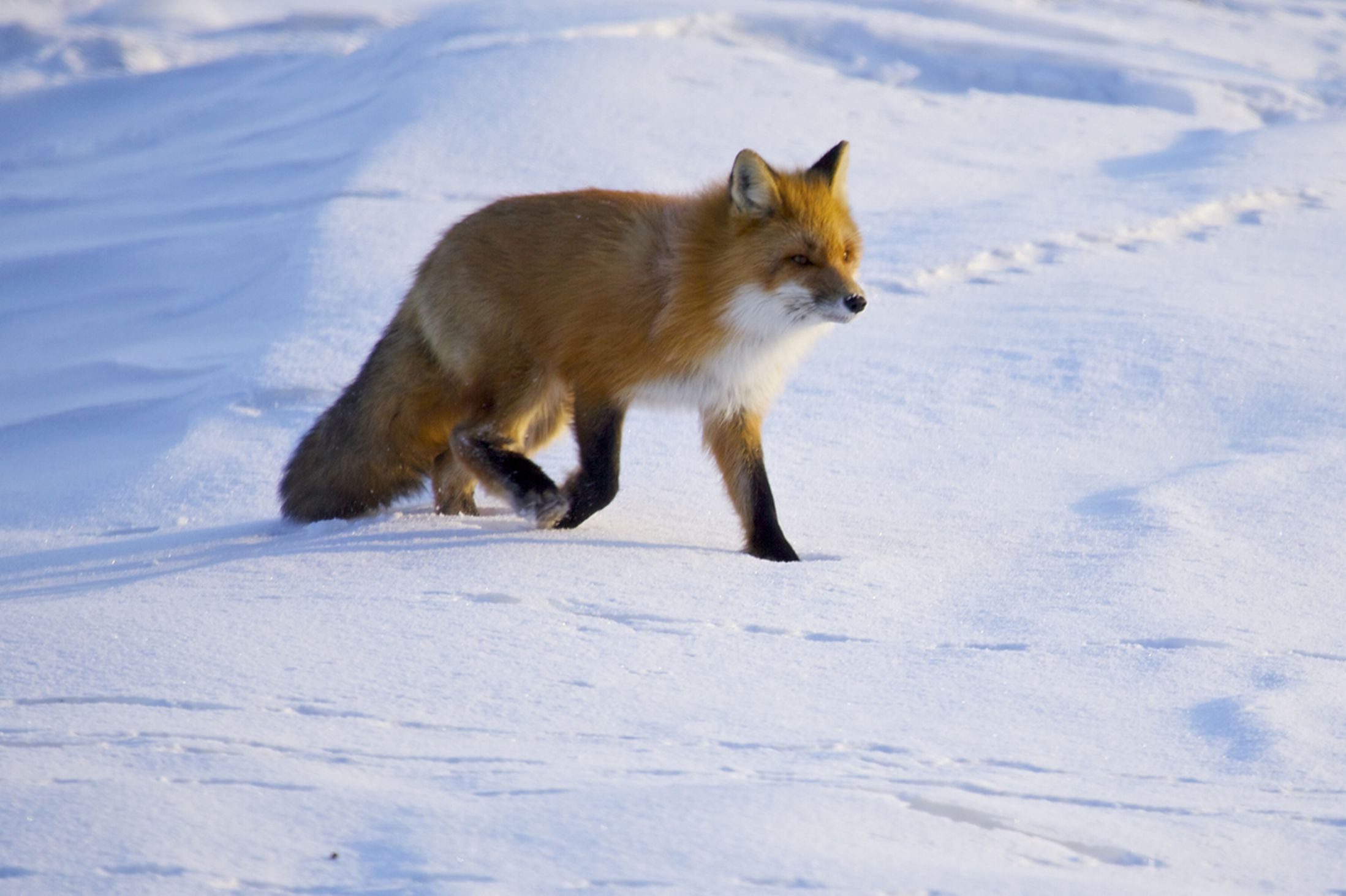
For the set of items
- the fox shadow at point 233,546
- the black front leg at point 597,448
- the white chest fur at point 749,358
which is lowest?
the fox shadow at point 233,546

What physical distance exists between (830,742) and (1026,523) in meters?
1.90

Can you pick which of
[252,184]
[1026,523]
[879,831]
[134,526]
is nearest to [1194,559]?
[1026,523]

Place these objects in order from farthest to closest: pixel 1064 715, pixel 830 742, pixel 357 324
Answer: pixel 357 324, pixel 1064 715, pixel 830 742

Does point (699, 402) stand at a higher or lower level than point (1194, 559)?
higher

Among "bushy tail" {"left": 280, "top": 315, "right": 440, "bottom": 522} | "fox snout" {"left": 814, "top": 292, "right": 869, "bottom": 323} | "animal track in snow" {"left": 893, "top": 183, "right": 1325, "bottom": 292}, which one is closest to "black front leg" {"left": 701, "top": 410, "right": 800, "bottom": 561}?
"fox snout" {"left": 814, "top": 292, "right": 869, "bottom": 323}

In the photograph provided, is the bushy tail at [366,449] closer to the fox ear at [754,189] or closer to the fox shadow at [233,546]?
the fox shadow at [233,546]

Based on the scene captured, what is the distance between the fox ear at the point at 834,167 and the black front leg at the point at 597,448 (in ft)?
3.12

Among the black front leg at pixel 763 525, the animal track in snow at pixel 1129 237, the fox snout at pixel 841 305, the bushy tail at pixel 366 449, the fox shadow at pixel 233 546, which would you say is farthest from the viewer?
the animal track in snow at pixel 1129 237

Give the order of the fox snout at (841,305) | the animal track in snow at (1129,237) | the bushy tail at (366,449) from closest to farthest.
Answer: the fox snout at (841,305) < the bushy tail at (366,449) < the animal track in snow at (1129,237)

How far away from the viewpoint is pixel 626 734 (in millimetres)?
2400

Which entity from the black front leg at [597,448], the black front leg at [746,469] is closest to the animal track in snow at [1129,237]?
the black front leg at [746,469]

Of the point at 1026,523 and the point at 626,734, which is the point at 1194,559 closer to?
the point at 1026,523

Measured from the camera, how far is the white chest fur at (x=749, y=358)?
12.4 ft

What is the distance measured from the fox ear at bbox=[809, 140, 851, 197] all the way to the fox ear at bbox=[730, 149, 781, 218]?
25 cm
